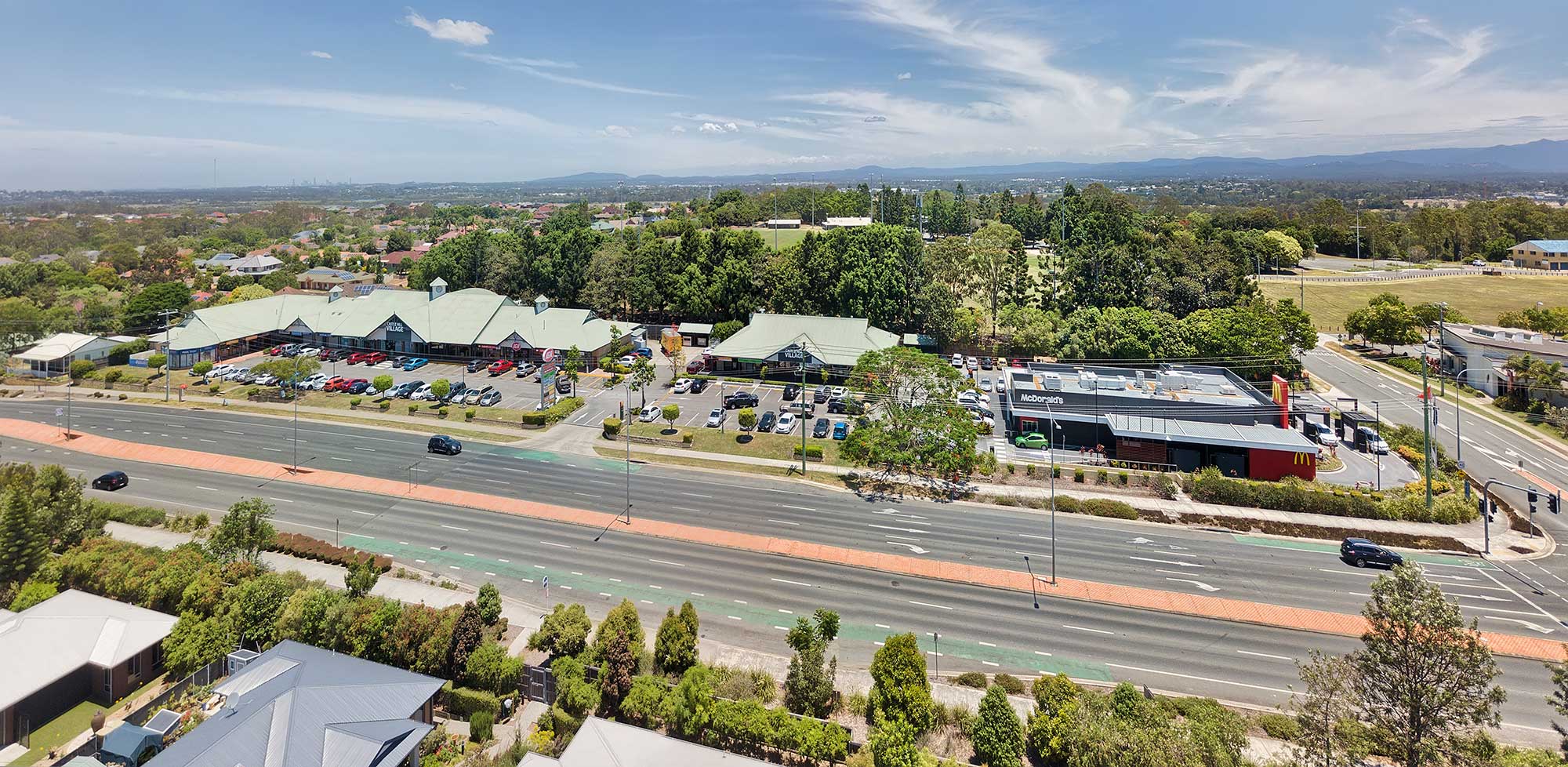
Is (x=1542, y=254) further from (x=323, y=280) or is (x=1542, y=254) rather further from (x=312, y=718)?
(x=323, y=280)

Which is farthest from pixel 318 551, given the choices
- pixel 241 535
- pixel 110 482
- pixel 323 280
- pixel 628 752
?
pixel 323 280

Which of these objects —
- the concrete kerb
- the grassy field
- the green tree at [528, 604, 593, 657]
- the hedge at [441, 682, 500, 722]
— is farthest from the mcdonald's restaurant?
the grassy field

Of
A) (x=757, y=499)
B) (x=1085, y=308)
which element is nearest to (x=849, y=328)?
(x=1085, y=308)

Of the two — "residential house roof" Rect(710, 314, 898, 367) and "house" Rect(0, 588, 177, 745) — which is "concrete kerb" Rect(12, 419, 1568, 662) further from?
"residential house roof" Rect(710, 314, 898, 367)

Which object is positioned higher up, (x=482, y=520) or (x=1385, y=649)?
(x=1385, y=649)

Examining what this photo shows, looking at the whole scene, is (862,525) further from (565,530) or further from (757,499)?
(565,530)

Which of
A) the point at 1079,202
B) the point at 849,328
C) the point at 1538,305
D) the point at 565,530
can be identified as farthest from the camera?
the point at 1079,202
